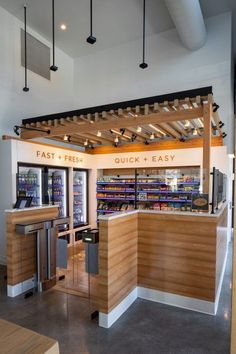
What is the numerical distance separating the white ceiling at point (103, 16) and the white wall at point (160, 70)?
35cm

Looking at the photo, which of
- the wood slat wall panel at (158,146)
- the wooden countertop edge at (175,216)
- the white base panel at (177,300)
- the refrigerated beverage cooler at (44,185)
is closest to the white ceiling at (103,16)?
the wood slat wall panel at (158,146)

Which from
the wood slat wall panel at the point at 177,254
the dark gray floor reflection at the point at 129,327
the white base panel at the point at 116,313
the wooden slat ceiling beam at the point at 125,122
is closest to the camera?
the dark gray floor reflection at the point at 129,327

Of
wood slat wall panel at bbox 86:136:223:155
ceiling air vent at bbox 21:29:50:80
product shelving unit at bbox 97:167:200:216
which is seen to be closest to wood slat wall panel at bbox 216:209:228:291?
product shelving unit at bbox 97:167:200:216

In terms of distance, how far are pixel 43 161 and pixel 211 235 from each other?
413cm

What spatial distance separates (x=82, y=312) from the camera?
3.22m

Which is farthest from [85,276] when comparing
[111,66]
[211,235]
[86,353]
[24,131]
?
[111,66]

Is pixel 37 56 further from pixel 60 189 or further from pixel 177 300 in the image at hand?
pixel 177 300

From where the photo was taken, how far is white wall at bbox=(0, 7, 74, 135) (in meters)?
5.60

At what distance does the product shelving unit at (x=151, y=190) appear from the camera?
6.52m

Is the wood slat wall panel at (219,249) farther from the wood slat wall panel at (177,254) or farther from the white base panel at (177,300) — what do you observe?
the white base panel at (177,300)

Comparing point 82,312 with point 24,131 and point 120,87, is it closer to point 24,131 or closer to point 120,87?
point 24,131

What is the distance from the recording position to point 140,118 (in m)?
4.35

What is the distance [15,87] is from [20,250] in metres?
4.07

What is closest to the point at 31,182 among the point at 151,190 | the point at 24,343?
the point at 151,190
